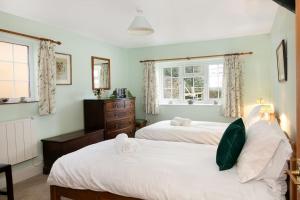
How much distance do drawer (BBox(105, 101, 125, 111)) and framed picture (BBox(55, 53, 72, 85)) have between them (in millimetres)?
817

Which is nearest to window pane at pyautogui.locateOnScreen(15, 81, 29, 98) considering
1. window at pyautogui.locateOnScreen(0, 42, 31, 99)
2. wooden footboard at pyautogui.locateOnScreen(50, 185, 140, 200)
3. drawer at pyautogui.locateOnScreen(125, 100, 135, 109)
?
window at pyautogui.locateOnScreen(0, 42, 31, 99)

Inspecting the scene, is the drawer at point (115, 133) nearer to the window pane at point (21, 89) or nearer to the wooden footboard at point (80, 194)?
the window pane at point (21, 89)

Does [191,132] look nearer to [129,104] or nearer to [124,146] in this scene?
[124,146]

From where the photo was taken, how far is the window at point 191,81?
5.41 m

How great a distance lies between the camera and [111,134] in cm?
460

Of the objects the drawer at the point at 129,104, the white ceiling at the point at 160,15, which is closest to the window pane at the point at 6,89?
the white ceiling at the point at 160,15

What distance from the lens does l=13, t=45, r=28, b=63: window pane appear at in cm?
339

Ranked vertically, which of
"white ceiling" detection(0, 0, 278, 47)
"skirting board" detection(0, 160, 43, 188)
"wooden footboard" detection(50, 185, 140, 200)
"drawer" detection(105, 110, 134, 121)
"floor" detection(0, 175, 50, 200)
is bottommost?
"floor" detection(0, 175, 50, 200)

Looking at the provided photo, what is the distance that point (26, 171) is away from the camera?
3.48m

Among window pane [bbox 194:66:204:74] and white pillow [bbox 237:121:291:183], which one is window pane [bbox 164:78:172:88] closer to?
window pane [bbox 194:66:204:74]

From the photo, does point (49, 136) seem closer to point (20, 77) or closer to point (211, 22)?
point (20, 77)

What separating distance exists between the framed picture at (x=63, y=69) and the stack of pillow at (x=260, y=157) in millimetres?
3183

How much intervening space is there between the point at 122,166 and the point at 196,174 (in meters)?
0.66

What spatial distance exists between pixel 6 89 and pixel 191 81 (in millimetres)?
3892
